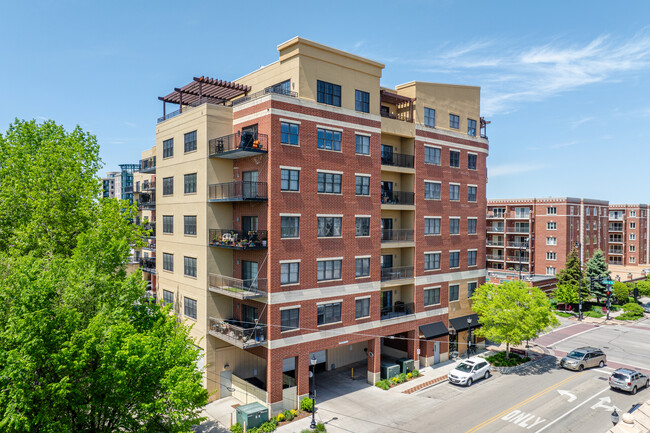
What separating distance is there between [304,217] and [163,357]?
12860 millimetres

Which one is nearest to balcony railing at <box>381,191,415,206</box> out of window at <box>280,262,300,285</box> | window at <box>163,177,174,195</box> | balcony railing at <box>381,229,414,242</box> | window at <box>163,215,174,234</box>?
balcony railing at <box>381,229,414,242</box>

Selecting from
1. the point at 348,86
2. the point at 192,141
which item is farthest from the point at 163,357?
Answer: the point at 348,86

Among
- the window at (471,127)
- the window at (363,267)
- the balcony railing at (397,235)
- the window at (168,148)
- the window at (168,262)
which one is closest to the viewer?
the window at (363,267)

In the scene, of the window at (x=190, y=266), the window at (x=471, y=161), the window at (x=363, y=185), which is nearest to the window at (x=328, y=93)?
the window at (x=363, y=185)

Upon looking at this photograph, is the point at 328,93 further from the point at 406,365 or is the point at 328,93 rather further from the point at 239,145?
the point at 406,365

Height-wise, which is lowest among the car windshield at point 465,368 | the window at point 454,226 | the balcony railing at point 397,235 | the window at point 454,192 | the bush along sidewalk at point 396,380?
the bush along sidewalk at point 396,380

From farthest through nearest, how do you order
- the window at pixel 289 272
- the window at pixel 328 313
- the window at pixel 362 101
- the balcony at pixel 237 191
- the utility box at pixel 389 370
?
the utility box at pixel 389 370 < the window at pixel 362 101 < the window at pixel 328 313 < the window at pixel 289 272 < the balcony at pixel 237 191

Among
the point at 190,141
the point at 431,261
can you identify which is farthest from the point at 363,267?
the point at 190,141

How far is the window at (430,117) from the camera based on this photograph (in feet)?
118

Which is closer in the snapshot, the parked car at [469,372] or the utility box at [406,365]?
the parked car at [469,372]

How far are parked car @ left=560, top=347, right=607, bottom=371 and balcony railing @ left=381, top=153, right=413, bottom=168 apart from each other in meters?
20.6

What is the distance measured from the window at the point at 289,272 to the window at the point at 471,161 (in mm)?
21145

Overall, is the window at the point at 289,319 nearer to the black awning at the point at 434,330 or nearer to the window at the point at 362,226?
the window at the point at 362,226

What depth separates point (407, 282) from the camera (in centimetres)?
3425
